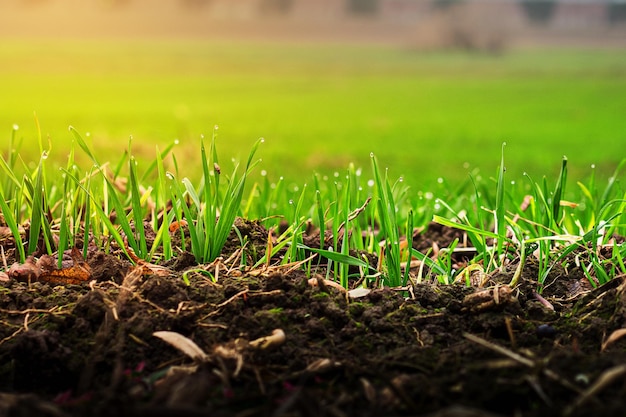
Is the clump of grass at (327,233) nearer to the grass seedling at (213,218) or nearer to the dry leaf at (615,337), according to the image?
the grass seedling at (213,218)

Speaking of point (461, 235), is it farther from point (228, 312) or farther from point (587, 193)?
point (228, 312)

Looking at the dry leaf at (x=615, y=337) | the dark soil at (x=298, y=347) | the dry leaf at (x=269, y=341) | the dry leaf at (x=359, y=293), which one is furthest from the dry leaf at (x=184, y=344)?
the dry leaf at (x=615, y=337)

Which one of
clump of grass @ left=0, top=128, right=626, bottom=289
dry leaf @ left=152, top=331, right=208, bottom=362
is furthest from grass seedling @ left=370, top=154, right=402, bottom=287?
dry leaf @ left=152, top=331, right=208, bottom=362

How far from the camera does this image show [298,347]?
166 centimetres

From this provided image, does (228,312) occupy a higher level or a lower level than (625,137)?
higher

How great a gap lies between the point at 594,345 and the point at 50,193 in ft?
7.64

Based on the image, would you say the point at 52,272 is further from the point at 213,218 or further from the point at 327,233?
the point at 327,233

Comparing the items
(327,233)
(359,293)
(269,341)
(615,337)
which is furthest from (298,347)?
(327,233)

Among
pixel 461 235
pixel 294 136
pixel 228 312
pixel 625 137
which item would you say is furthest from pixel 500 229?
pixel 625 137

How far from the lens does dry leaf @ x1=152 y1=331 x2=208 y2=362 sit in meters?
1.59

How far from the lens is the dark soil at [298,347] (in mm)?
1388

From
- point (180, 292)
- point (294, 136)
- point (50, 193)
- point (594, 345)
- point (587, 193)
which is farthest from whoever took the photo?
point (294, 136)

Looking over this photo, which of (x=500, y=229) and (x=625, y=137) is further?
(x=625, y=137)

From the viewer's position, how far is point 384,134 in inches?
455
